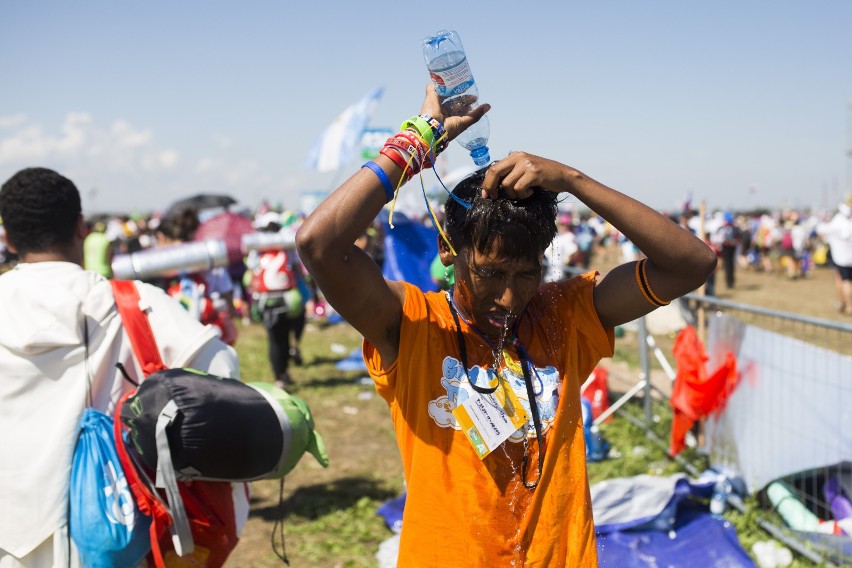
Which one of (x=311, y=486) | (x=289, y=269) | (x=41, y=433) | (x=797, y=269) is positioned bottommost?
(x=797, y=269)

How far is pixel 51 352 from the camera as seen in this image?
2359 mm

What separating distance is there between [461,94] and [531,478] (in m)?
1.07

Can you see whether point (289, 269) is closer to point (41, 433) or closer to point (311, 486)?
point (311, 486)

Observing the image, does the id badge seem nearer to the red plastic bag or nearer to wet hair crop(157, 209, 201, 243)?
the red plastic bag

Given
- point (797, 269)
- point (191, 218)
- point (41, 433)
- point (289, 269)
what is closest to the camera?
point (41, 433)

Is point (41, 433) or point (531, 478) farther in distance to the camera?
point (41, 433)

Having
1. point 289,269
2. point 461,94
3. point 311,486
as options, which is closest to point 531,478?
point 461,94

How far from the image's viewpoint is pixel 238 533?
2.64 m

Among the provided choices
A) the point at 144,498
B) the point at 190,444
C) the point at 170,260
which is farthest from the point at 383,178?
the point at 170,260

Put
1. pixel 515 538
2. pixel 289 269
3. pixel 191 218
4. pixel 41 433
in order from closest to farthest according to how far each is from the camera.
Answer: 1. pixel 515 538
2. pixel 41 433
3. pixel 191 218
4. pixel 289 269

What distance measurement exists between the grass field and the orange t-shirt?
4.21 feet

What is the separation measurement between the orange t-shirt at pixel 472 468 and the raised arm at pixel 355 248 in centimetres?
11

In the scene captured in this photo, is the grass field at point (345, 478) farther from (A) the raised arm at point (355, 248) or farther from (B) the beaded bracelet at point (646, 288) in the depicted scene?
(B) the beaded bracelet at point (646, 288)

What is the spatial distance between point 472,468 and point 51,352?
4.93 ft
